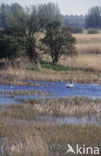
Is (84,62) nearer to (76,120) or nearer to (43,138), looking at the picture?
(76,120)

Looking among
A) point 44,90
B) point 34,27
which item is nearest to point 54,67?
point 34,27

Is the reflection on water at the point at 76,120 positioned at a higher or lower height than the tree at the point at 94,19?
higher

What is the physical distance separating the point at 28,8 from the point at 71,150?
31300 mm

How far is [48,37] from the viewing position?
112 ft

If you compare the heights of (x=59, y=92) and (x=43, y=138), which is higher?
(x=43, y=138)

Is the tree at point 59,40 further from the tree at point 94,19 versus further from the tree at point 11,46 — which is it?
the tree at point 94,19

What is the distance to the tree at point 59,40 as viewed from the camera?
111ft

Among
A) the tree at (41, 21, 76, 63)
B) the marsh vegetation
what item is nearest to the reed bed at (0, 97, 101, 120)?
the marsh vegetation

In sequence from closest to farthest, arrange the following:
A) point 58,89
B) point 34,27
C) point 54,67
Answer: point 58,89 < point 54,67 < point 34,27

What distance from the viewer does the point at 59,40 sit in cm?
3391

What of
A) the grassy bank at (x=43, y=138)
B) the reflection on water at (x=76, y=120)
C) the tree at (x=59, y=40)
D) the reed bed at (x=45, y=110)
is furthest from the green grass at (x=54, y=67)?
the grassy bank at (x=43, y=138)

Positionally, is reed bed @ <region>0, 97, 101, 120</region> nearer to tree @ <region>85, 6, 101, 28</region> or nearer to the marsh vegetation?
the marsh vegetation

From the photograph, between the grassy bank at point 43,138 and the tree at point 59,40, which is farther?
the tree at point 59,40

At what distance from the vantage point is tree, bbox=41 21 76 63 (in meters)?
33.8
